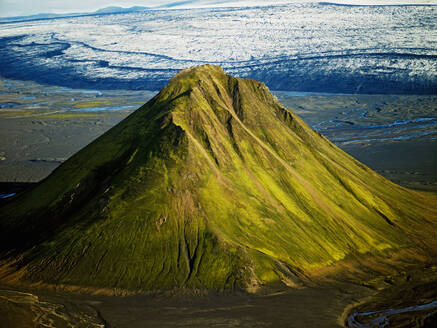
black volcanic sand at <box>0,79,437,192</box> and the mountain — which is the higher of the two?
the mountain

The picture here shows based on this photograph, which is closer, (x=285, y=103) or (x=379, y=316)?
(x=379, y=316)

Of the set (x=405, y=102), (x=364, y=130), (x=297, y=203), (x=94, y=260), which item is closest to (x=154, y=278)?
(x=94, y=260)

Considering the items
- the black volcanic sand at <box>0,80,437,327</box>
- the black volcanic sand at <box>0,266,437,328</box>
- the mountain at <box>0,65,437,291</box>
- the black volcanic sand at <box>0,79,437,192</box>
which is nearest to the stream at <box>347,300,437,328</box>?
the black volcanic sand at <box>0,266,437,328</box>

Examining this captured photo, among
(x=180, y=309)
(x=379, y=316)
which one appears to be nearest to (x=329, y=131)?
(x=379, y=316)

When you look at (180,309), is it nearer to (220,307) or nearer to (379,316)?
(220,307)

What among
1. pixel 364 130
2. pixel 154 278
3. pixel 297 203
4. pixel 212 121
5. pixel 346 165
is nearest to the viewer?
pixel 154 278

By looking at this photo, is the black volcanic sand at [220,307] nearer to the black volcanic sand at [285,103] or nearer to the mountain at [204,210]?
the black volcanic sand at [285,103]

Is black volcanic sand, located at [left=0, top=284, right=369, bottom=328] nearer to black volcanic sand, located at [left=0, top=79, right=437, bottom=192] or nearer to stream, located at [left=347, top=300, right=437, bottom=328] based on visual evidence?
stream, located at [left=347, top=300, right=437, bottom=328]

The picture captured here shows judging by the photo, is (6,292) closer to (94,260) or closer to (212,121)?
(94,260)
